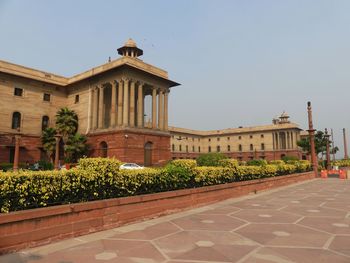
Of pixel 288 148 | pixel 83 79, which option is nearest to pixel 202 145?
pixel 288 148

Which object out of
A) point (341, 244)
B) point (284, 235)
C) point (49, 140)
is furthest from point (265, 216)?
point (49, 140)

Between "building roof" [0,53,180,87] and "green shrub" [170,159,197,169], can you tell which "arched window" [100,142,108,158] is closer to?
"building roof" [0,53,180,87]

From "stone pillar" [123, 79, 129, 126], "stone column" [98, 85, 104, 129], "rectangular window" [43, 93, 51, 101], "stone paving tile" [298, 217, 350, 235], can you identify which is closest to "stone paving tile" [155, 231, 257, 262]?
"stone paving tile" [298, 217, 350, 235]

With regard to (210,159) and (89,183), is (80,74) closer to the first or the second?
(210,159)

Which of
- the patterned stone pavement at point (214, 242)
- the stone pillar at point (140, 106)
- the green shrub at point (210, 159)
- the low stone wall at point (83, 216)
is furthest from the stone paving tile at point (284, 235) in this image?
the stone pillar at point (140, 106)

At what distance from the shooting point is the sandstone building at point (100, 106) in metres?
29.2

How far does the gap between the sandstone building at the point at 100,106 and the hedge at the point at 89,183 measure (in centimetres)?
1870

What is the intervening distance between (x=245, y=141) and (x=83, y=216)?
241ft

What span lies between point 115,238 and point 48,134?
2881 cm

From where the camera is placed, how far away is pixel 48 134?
1233 inches

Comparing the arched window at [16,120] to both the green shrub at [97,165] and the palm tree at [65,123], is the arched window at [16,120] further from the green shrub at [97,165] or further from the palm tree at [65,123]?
the green shrub at [97,165]

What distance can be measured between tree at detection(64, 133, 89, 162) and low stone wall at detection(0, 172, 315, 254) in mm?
23022

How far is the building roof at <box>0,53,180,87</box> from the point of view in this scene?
1171 inches

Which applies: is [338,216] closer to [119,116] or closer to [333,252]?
[333,252]
